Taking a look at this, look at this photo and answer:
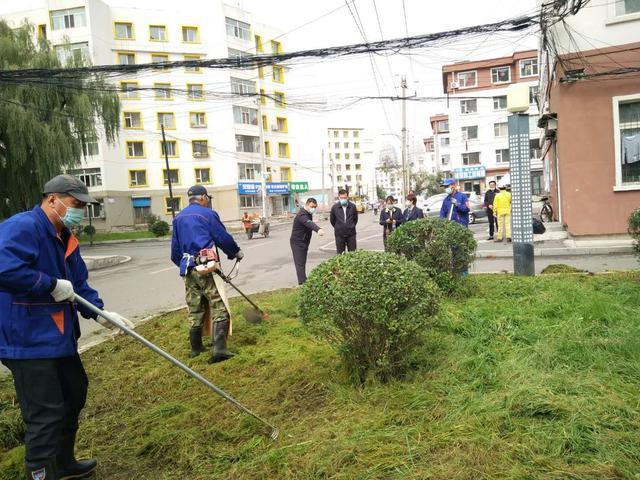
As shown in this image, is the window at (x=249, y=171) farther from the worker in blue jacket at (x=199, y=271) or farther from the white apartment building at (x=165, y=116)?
the worker in blue jacket at (x=199, y=271)

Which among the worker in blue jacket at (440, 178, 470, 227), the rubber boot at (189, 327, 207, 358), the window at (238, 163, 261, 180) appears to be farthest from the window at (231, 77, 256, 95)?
the rubber boot at (189, 327, 207, 358)

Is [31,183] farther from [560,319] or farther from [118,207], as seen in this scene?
[118,207]

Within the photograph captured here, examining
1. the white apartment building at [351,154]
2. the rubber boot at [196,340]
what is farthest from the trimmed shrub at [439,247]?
the white apartment building at [351,154]

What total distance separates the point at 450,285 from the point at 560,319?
5.13 feet

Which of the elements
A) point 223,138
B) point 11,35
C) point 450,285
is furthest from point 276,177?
point 450,285

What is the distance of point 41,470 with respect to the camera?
2.70 m

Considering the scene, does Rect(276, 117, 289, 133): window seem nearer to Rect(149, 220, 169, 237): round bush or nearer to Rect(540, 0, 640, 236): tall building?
Rect(149, 220, 169, 237): round bush

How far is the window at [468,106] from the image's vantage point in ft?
153

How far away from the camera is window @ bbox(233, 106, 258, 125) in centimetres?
4884

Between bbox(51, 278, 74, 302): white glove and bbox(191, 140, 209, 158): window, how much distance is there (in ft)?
153

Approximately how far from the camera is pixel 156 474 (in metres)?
3.02

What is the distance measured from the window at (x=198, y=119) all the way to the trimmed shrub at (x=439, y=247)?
4468 centimetres

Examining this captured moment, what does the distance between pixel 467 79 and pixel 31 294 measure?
50202 mm

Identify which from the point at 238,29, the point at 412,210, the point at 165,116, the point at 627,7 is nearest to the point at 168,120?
the point at 165,116
